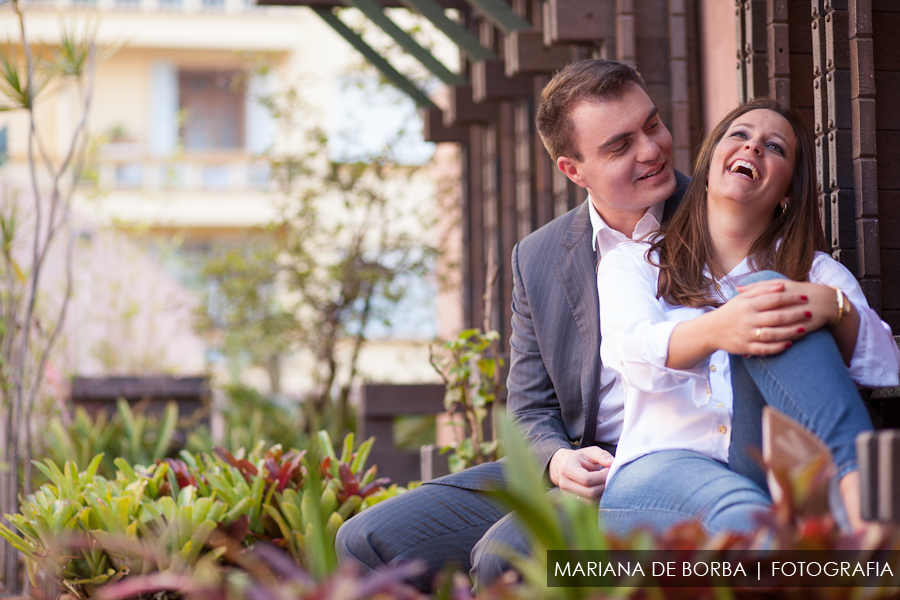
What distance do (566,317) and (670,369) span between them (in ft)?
1.99

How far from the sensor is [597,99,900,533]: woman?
4.07 feet

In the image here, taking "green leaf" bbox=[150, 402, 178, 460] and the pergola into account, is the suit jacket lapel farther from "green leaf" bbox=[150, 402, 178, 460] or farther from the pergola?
"green leaf" bbox=[150, 402, 178, 460]

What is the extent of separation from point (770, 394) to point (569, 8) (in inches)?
86.8

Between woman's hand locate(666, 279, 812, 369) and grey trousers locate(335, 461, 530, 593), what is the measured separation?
2.28ft

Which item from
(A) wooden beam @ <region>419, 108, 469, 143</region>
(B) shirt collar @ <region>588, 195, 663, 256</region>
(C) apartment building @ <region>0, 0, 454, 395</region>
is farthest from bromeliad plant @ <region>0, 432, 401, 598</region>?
(C) apartment building @ <region>0, 0, 454, 395</region>

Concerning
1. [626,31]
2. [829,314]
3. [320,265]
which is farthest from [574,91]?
[320,265]

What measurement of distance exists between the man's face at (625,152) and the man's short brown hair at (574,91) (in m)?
0.02

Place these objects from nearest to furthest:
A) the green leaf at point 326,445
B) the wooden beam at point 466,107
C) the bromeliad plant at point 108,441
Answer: the green leaf at point 326,445
the bromeliad plant at point 108,441
the wooden beam at point 466,107

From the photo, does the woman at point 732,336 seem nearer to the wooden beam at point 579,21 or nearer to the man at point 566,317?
the man at point 566,317

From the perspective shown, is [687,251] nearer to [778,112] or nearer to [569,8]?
[778,112]

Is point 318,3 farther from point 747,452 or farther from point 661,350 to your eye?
point 747,452

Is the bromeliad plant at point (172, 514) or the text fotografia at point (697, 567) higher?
the text fotografia at point (697, 567)

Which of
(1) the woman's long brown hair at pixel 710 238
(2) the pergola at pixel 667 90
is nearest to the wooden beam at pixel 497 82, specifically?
(2) the pergola at pixel 667 90

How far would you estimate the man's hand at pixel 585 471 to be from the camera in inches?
65.9
